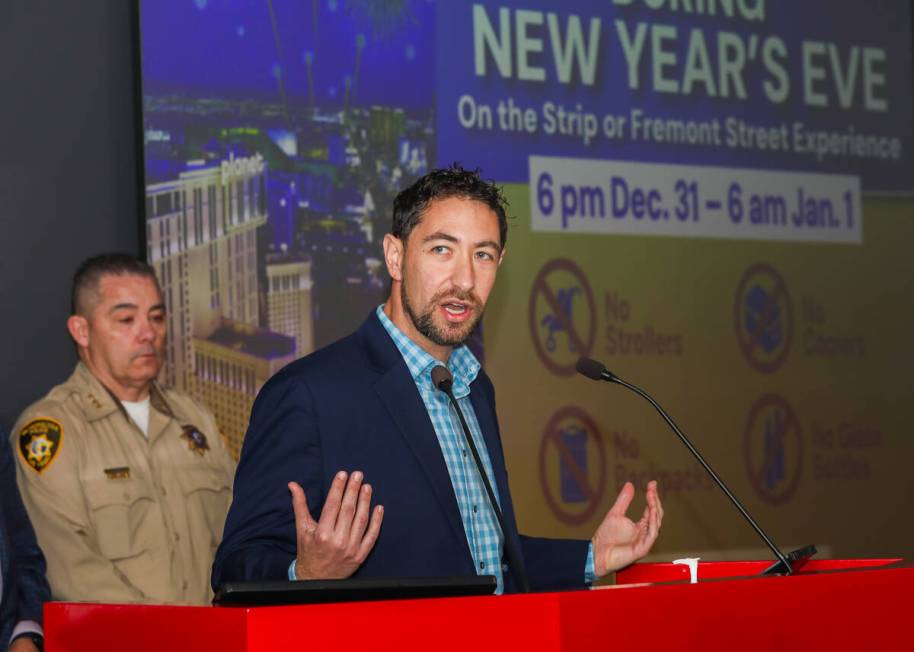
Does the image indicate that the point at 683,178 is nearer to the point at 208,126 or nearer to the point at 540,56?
the point at 540,56

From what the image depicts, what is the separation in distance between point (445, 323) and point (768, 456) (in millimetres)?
3177

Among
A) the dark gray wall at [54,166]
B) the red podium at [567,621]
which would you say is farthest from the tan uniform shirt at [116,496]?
the red podium at [567,621]

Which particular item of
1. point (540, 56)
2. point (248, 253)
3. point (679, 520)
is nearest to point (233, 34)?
point (248, 253)

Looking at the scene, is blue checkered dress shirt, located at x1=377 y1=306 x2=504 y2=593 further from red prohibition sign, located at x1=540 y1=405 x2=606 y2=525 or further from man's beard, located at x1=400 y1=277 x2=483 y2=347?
red prohibition sign, located at x1=540 y1=405 x2=606 y2=525

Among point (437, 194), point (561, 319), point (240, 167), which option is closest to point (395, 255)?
point (437, 194)

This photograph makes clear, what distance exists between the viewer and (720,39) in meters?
5.55

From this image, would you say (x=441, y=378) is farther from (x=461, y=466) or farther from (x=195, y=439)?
(x=195, y=439)

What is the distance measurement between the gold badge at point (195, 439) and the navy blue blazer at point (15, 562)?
1.93ft

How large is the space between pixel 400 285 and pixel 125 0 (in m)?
2.15

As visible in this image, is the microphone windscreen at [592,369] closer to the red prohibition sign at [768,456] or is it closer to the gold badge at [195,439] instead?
the gold badge at [195,439]

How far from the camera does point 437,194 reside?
268cm

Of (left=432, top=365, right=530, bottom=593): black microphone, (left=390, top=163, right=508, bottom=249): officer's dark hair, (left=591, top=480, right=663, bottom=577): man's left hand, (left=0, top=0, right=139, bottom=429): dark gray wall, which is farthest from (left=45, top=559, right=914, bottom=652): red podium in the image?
(left=0, top=0, right=139, bottom=429): dark gray wall

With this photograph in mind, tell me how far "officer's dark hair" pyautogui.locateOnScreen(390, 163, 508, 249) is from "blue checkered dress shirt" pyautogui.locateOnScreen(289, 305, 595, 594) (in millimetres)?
187

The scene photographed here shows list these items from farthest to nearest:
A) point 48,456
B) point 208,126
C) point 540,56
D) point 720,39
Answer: point 720,39 < point 540,56 < point 208,126 < point 48,456
